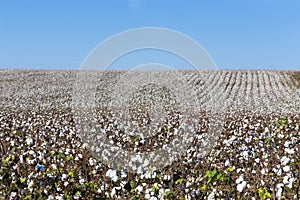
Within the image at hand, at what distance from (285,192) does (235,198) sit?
587 millimetres

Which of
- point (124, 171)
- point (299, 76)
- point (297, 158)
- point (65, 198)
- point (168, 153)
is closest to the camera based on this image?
point (65, 198)

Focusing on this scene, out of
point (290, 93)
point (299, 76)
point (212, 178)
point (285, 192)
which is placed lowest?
point (285, 192)

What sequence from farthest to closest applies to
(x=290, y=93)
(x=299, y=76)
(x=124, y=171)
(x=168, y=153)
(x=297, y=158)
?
1. (x=299, y=76)
2. (x=290, y=93)
3. (x=168, y=153)
4. (x=297, y=158)
5. (x=124, y=171)

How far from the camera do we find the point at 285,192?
203 inches

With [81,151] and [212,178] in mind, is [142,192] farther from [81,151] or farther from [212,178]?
[81,151]

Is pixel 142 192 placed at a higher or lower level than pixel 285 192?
higher

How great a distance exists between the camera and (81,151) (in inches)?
308

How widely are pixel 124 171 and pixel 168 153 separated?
151 cm

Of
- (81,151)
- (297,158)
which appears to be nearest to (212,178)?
(297,158)

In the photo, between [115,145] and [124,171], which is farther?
[115,145]

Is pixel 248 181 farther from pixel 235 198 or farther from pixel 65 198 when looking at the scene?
pixel 65 198

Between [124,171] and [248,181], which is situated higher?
[124,171]

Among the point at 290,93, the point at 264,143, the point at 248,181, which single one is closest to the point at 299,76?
the point at 290,93

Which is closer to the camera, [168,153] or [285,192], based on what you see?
[285,192]
